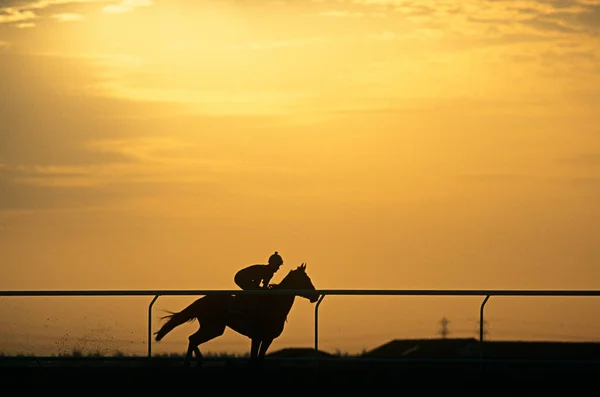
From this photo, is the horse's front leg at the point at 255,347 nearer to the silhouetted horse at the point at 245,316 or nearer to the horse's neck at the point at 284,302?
the silhouetted horse at the point at 245,316

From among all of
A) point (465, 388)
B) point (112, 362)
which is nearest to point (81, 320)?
point (112, 362)

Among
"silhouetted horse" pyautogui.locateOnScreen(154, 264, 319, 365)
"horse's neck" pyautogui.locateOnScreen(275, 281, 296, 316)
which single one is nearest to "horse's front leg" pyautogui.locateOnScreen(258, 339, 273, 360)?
"silhouetted horse" pyautogui.locateOnScreen(154, 264, 319, 365)

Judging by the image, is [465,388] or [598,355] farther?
[598,355]

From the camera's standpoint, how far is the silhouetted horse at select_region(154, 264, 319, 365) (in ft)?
80.0

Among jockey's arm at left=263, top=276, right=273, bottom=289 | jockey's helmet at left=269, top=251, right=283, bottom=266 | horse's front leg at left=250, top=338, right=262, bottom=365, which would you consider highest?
jockey's helmet at left=269, top=251, right=283, bottom=266

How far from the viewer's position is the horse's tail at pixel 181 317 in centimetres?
2431

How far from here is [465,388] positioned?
20734 mm

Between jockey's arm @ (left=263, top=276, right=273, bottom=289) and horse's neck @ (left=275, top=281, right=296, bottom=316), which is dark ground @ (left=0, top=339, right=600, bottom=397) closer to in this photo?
horse's neck @ (left=275, top=281, right=296, bottom=316)

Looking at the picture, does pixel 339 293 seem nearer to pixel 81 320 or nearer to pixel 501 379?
pixel 501 379

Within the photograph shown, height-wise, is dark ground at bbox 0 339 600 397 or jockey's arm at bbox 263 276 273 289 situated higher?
jockey's arm at bbox 263 276 273 289

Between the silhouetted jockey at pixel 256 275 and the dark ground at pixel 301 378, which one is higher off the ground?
the silhouetted jockey at pixel 256 275

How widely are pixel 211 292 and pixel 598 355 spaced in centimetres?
673

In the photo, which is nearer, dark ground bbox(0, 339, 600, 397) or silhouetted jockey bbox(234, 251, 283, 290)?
dark ground bbox(0, 339, 600, 397)

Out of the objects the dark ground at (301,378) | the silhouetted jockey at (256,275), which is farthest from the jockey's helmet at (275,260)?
the dark ground at (301,378)
